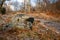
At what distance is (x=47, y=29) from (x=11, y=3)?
11.8ft

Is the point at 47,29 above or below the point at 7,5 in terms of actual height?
below

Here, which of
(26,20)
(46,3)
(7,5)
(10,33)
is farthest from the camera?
(46,3)

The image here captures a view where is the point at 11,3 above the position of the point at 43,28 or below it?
above

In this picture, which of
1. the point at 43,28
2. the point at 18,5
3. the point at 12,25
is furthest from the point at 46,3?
the point at 12,25

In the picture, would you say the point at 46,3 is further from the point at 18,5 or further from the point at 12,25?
the point at 12,25

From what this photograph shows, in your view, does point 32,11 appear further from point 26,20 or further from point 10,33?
point 10,33

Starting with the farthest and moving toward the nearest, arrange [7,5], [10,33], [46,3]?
[46,3] → [7,5] → [10,33]

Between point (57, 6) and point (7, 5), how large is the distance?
9.29 feet

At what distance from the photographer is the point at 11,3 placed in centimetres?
804

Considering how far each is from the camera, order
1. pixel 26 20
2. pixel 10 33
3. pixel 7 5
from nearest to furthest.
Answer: pixel 10 33, pixel 26 20, pixel 7 5

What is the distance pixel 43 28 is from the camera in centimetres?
521

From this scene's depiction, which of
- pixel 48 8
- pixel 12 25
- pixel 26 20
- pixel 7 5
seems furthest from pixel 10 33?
pixel 48 8

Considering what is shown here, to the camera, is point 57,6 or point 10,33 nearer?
point 10,33

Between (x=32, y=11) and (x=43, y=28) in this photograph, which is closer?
(x=43, y=28)
